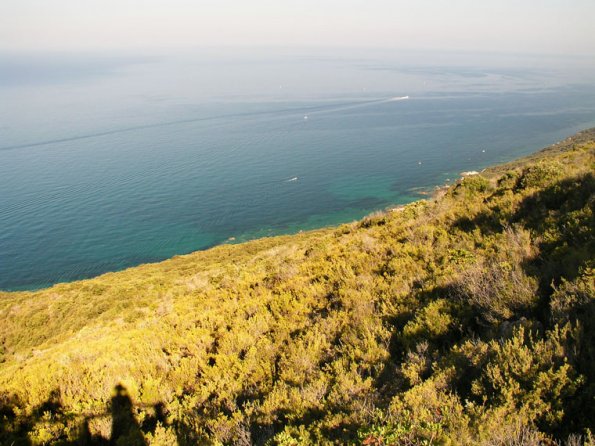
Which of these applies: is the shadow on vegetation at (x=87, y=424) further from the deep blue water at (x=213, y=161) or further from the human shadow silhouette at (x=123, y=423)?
the deep blue water at (x=213, y=161)

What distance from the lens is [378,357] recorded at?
4.94 m

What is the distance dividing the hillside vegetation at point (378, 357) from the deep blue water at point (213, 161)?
125 ft

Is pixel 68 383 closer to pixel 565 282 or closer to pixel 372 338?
pixel 372 338

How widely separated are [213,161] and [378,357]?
228ft

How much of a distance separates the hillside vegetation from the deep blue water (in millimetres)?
38000

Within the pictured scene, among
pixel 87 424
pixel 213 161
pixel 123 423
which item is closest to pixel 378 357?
pixel 123 423

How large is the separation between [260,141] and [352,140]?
886 inches

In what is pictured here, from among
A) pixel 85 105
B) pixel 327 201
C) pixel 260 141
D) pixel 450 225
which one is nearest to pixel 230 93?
pixel 85 105

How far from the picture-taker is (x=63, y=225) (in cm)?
4884

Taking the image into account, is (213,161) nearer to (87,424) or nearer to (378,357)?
(87,424)

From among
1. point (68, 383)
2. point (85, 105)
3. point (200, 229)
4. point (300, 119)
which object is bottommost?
point (200, 229)

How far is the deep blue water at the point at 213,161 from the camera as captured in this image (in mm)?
46406

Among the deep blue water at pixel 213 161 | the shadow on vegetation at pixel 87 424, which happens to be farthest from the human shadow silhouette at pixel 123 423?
the deep blue water at pixel 213 161

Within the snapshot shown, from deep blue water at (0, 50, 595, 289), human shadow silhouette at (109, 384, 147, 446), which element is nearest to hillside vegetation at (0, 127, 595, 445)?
human shadow silhouette at (109, 384, 147, 446)
